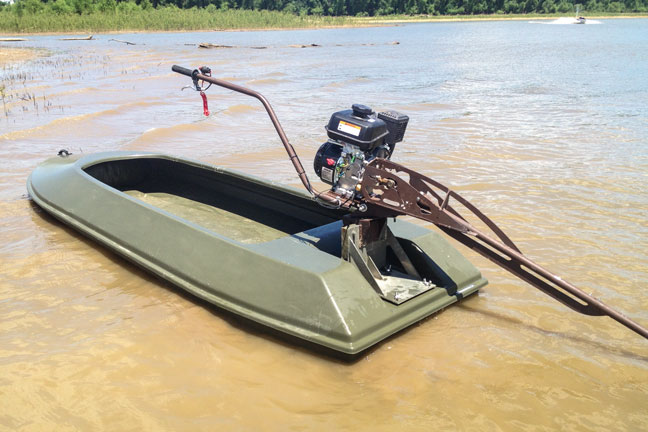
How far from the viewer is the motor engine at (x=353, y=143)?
3.74 m

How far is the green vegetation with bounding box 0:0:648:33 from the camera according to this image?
4638 centimetres

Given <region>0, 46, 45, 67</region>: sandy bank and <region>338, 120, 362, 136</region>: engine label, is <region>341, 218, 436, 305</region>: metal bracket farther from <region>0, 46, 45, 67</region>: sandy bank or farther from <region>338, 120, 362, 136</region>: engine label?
<region>0, 46, 45, 67</region>: sandy bank

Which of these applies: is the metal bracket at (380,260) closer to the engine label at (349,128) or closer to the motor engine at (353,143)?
the motor engine at (353,143)

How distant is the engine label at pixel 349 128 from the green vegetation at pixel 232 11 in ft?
157

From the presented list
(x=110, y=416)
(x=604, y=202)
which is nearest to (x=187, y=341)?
(x=110, y=416)

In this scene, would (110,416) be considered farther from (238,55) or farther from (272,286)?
(238,55)

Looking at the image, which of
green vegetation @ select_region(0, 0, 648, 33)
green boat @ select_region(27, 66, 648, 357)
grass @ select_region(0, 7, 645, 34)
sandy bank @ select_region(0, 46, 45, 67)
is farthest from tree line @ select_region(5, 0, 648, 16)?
green boat @ select_region(27, 66, 648, 357)

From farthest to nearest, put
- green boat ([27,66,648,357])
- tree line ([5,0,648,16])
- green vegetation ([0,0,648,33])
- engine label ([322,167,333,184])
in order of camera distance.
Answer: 1. tree line ([5,0,648,16])
2. green vegetation ([0,0,648,33])
3. engine label ([322,167,333,184])
4. green boat ([27,66,648,357])

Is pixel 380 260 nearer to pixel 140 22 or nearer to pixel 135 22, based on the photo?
pixel 140 22

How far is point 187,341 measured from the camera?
398cm

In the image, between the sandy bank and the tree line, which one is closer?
the sandy bank

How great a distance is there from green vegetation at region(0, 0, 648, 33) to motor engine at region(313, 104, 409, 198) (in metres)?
47.8

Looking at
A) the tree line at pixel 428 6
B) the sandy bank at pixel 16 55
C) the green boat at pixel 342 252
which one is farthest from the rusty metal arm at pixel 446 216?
the tree line at pixel 428 6

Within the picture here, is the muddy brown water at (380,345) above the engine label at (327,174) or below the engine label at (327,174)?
below
